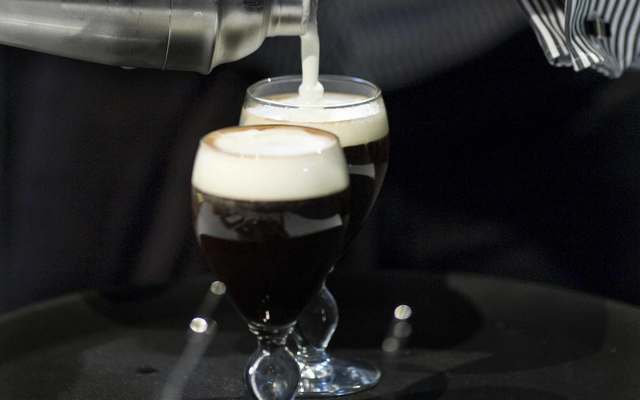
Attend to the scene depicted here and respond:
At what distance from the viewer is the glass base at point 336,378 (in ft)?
2.67

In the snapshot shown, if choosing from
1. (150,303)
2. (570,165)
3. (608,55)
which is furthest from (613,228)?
(150,303)

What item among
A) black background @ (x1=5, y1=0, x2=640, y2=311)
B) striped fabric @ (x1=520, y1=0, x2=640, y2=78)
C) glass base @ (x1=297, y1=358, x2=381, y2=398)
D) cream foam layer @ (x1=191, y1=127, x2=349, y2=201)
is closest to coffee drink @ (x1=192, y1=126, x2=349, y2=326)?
cream foam layer @ (x1=191, y1=127, x2=349, y2=201)

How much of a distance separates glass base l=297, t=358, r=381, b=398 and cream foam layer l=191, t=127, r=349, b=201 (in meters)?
0.21

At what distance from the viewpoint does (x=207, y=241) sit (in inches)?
26.2

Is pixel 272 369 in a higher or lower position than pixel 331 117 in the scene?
lower

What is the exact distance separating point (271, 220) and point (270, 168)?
0.03 m

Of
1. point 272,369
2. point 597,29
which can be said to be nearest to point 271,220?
point 272,369

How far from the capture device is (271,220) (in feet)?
2.08

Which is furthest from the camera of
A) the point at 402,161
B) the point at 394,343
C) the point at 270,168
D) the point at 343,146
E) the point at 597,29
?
the point at 402,161

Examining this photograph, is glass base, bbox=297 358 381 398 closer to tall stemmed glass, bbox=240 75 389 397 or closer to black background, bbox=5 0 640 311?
tall stemmed glass, bbox=240 75 389 397

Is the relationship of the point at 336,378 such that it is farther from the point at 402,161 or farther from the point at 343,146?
the point at 402,161

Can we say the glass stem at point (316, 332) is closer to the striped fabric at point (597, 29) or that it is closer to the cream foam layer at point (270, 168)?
the cream foam layer at point (270, 168)

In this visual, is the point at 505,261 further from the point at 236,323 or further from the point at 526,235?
the point at 236,323

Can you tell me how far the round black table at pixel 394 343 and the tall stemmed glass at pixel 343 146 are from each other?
31 millimetres
